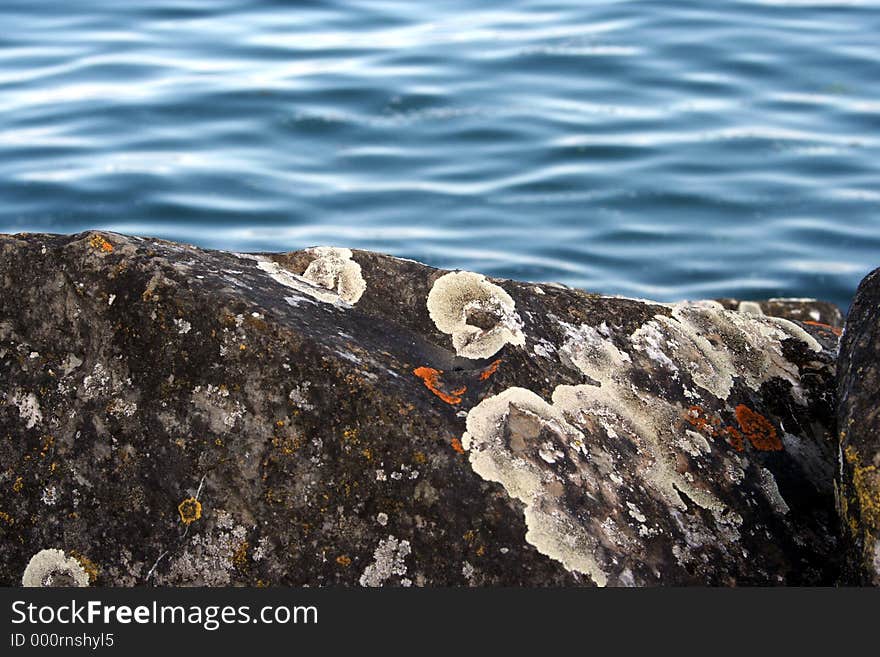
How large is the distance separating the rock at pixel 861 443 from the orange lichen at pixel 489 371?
3.97ft

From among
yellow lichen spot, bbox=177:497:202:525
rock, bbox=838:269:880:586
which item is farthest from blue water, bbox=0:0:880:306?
yellow lichen spot, bbox=177:497:202:525

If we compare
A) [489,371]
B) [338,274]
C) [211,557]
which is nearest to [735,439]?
[489,371]

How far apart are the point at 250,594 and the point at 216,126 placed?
1178 centimetres

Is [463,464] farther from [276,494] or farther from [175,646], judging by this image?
[175,646]

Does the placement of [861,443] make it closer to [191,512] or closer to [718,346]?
[718,346]

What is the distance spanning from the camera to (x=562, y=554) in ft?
12.0

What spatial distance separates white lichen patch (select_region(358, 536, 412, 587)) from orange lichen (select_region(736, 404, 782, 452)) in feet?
4.69

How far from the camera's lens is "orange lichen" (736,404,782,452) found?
424cm

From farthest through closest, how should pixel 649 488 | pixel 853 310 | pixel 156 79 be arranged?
pixel 156 79 < pixel 853 310 < pixel 649 488

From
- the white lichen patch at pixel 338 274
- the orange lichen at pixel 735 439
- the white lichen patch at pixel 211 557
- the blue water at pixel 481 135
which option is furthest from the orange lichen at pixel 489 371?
the blue water at pixel 481 135

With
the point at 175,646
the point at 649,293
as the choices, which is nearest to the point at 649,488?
the point at 175,646

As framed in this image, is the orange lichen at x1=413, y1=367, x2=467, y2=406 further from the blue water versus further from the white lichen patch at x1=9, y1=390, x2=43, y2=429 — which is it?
the blue water

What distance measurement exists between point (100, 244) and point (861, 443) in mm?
2706

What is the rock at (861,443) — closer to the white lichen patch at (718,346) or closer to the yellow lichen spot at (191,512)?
the white lichen patch at (718,346)
